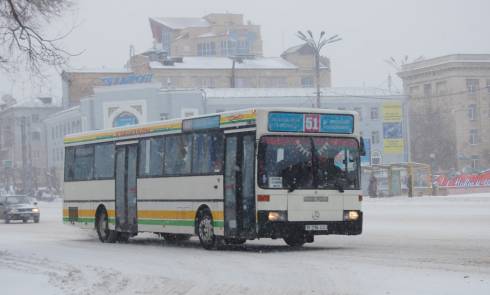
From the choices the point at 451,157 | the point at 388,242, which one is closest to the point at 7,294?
the point at 388,242

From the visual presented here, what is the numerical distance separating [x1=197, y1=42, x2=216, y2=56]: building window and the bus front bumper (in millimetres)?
125004

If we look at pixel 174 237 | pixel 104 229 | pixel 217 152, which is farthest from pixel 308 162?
pixel 104 229

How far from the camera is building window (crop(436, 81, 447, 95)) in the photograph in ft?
393

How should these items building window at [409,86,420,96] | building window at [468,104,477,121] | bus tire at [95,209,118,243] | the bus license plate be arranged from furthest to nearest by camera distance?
1. building window at [409,86,420,96]
2. building window at [468,104,477,121]
3. bus tire at [95,209,118,243]
4. the bus license plate

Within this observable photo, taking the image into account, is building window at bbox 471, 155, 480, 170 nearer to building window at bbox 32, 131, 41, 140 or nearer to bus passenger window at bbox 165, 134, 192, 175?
building window at bbox 32, 131, 41, 140

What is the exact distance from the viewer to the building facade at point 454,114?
117 metres

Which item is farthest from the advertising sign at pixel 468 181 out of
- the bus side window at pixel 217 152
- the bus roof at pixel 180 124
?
the bus side window at pixel 217 152

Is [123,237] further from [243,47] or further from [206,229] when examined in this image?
[243,47]

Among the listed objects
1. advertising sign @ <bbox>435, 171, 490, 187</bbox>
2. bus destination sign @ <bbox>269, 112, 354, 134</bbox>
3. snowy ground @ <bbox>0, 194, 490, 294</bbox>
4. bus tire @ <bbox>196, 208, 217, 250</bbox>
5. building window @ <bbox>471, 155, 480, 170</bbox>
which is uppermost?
building window @ <bbox>471, 155, 480, 170</bbox>

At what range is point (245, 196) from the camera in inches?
861

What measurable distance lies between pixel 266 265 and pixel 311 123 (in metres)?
Answer: 4.81

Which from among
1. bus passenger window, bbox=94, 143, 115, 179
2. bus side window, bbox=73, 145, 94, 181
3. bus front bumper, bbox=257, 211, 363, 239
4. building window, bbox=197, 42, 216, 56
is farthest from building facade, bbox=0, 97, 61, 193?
bus front bumper, bbox=257, 211, 363, 239

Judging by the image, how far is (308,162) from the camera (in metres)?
22.0

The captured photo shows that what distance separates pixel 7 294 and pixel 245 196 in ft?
26.7
